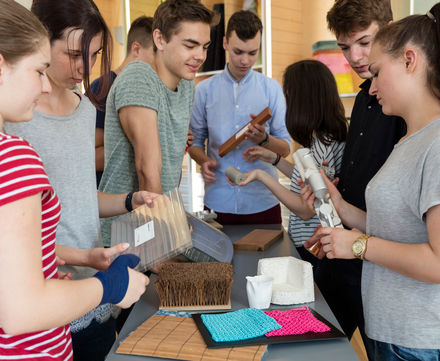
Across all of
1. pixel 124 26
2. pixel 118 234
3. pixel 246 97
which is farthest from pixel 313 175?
pixel 124 26

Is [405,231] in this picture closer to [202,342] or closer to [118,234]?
[202,342]

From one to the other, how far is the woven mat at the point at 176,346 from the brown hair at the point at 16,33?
60cm

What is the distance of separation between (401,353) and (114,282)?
2.29 ft

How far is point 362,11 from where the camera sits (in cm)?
147

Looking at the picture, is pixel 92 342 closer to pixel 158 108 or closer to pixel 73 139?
pixel 73 139

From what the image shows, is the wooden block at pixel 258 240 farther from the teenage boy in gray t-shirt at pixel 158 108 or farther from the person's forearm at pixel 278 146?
the person's forearm at pixel 278 146

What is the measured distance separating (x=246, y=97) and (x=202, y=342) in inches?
73.3

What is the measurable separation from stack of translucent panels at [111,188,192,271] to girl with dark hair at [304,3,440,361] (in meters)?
0.38

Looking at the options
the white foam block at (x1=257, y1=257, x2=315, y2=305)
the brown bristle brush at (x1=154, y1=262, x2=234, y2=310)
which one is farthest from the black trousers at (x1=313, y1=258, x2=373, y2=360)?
the brown bristle brush at (x1=154, y1=262, x2=234, y2=310)

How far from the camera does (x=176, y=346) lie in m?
0.91

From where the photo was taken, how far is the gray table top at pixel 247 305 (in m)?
0.90

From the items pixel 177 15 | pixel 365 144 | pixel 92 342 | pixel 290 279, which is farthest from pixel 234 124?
pixel 92 342

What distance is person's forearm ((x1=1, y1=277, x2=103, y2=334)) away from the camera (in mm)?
605

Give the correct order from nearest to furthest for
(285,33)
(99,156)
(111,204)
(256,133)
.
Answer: (111,204) < (256,133) < (99,156) < (285,33)
